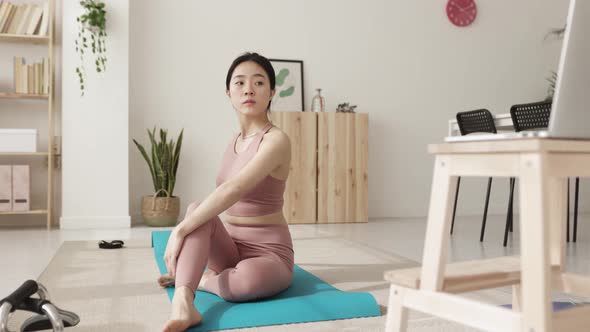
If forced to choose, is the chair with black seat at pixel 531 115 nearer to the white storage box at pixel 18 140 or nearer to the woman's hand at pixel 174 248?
the woman's hand at pixel 174 248

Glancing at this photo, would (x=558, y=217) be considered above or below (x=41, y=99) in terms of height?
below

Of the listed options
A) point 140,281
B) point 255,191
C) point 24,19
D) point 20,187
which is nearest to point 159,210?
point 20,187

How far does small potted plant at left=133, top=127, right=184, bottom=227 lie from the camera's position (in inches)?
160

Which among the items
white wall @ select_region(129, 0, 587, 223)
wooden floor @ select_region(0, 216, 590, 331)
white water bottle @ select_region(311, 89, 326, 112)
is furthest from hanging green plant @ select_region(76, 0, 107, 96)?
white water bottle @ select_region(311, 89, 326, 112)

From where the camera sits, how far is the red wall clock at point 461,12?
5164 mm

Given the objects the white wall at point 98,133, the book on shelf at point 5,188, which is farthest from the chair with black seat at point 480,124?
the book on shelf at point 5,188

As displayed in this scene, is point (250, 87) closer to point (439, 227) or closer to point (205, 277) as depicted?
point (205, 277)

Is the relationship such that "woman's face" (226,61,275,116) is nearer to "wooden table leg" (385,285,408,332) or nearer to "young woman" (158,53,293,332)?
"young woman" (158,53,293,332)

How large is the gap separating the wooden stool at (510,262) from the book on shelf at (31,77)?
3510 millimetres

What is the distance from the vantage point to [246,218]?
74.9 inches

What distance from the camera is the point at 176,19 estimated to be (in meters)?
4.45

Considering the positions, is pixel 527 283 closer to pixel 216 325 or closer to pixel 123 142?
pixel 216 325

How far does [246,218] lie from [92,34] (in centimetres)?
274

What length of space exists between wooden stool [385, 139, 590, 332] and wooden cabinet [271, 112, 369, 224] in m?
3.12
